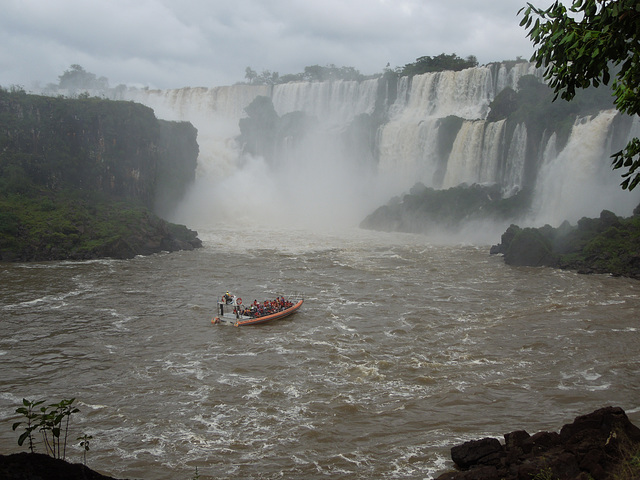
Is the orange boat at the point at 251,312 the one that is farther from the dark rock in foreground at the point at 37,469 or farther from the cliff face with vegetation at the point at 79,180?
the cliff face with vegetation at the point at 79,180

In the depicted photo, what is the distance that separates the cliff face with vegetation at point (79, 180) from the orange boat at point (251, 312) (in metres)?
13.9

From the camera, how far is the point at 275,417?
1180 centimetres

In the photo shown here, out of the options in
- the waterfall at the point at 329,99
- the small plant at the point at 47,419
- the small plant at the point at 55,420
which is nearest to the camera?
the small plant at the point at 47,419

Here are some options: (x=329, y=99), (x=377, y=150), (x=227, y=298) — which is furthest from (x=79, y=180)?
(x=329, y=99)

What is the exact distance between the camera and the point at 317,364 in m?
14.9

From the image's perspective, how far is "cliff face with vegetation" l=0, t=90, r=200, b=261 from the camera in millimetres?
30578

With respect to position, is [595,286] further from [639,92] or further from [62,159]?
[62,159]

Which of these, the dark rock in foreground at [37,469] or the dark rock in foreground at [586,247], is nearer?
the dark rock in foreground at [37,469]

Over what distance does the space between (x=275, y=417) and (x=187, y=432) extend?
1832 mm

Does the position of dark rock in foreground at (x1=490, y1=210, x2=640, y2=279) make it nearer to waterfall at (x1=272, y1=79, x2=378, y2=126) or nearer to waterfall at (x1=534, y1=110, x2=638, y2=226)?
waterfall at (x1=534, y1=110, x2=638, y2=226)

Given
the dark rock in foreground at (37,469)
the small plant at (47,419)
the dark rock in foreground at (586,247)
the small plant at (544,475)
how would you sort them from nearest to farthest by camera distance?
the dark rock in foreground at (37,469), the small plant at (47,419), the small plant at (544,475), the dark rock in foreground at (586,247)

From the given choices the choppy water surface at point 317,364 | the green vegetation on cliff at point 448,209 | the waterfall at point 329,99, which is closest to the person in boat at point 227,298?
the choppy water surface at point 317,364

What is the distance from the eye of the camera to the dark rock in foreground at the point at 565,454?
7648 millimetres

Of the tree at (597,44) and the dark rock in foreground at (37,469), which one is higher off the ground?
the tree at (597,44)
